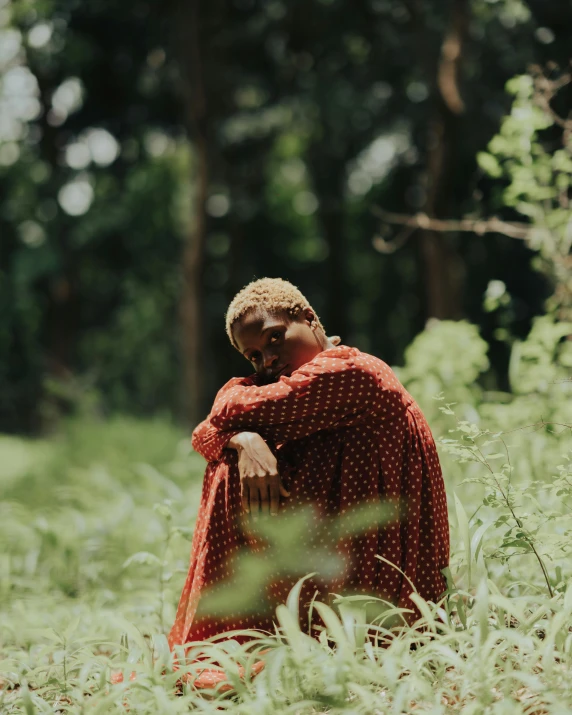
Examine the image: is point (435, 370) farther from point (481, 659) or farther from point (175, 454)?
point (175, 454)

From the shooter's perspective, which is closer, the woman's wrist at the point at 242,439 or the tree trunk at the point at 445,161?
the woman's wrist at the point at 242,439

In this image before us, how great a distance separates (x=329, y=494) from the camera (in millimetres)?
2734

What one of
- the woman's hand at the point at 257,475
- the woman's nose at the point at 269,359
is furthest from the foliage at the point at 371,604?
the woman's nose at the point at 269,359

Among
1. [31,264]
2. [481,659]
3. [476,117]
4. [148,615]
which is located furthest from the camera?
[31,264]

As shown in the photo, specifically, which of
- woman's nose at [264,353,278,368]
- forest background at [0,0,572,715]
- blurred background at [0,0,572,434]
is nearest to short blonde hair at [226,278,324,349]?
woman's nose at [264,353,278,368]

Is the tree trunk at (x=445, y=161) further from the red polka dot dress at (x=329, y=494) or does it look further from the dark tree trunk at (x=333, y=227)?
the dark tree trunk at (x=333, y=227)

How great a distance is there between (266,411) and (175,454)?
19.8ft

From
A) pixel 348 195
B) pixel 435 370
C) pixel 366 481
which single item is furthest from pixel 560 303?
pixel 348 195

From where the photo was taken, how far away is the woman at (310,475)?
264 centimetres

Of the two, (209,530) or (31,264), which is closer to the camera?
(209,530)

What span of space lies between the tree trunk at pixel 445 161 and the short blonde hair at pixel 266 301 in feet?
18.2

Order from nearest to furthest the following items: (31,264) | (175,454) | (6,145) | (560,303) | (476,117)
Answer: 1. (560,303)
2. (175,454)
3. (476,117)
4. (31,264)
5. (6,145)

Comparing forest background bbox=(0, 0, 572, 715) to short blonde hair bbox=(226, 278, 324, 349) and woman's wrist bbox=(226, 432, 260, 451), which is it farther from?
short blonde hair bbox=(226, 278, 324, 349)

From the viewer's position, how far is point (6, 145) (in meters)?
17.6
